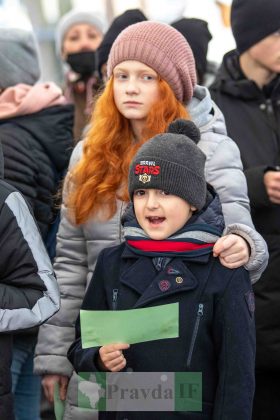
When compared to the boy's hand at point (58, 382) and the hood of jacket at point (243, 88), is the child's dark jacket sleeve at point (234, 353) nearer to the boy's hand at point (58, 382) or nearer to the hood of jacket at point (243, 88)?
the boy's hand at point (58, 382)

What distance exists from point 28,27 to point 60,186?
978 mm

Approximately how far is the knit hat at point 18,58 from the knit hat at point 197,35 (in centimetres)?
81

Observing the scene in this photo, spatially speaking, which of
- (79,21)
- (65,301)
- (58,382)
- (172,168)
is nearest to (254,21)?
(172,168)

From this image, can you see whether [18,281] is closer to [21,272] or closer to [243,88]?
[21,272]

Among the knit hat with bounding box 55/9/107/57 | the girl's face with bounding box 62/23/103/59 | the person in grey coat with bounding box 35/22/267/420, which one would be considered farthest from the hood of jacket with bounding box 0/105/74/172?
the knit hat with bounding box 55/9/107/57

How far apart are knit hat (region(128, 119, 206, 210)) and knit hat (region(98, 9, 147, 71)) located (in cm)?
200

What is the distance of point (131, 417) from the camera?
3658 mm

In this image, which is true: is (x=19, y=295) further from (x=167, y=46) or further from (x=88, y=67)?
(x=88, y=67)

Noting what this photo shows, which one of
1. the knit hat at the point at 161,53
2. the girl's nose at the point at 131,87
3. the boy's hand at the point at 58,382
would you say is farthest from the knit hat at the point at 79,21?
the boy's hand at the point at 58,382

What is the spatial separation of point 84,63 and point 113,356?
143 inches

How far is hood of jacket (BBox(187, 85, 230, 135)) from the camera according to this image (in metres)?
4.31

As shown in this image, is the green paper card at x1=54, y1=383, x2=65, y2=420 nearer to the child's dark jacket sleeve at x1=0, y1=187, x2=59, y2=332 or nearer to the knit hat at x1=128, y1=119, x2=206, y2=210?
the child's dark jacket sleeve at x1=0, y1=187, x2=59, y2=332

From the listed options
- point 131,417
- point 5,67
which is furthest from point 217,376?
point 5,67

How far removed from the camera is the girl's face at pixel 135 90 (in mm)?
4230
